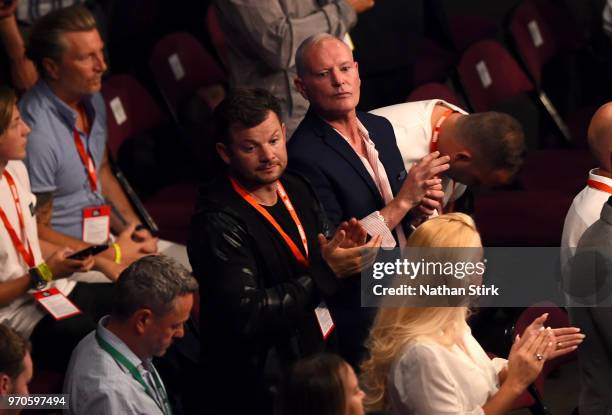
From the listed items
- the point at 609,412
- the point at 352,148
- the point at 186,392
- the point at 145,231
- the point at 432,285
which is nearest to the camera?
the point at 432,285

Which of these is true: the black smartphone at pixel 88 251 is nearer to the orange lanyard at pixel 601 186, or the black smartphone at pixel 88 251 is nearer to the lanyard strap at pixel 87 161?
the lanyard strap at pixel 87 161

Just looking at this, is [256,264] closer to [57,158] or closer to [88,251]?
[88,251]

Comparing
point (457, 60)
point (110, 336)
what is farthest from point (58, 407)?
point (457, 60)

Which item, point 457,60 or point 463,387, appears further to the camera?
point 457,60

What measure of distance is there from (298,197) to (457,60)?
2.86 metres

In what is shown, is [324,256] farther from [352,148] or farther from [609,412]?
[609,412]

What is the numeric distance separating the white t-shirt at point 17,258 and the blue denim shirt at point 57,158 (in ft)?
0.90

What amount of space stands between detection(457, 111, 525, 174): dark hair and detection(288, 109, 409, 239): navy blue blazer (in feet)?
1.14

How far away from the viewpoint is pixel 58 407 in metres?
3.58

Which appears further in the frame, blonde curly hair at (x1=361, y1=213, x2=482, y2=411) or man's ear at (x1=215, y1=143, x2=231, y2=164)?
man's ear at (x1=215, y1=143, x2=231, y2=164)

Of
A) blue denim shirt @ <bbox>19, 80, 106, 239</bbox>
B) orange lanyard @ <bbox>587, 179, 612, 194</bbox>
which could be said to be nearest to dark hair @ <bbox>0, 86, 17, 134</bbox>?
blue denim shirt @ <bbox>19, 80, 106, 239</bbox>

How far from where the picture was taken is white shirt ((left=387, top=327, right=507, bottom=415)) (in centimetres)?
328

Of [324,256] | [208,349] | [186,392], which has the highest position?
[324,256]

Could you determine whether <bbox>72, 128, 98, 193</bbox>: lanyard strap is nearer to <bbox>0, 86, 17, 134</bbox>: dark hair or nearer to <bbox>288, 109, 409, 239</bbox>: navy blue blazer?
<bbox>0, 86, 17, 134</bbox>: dark hair
